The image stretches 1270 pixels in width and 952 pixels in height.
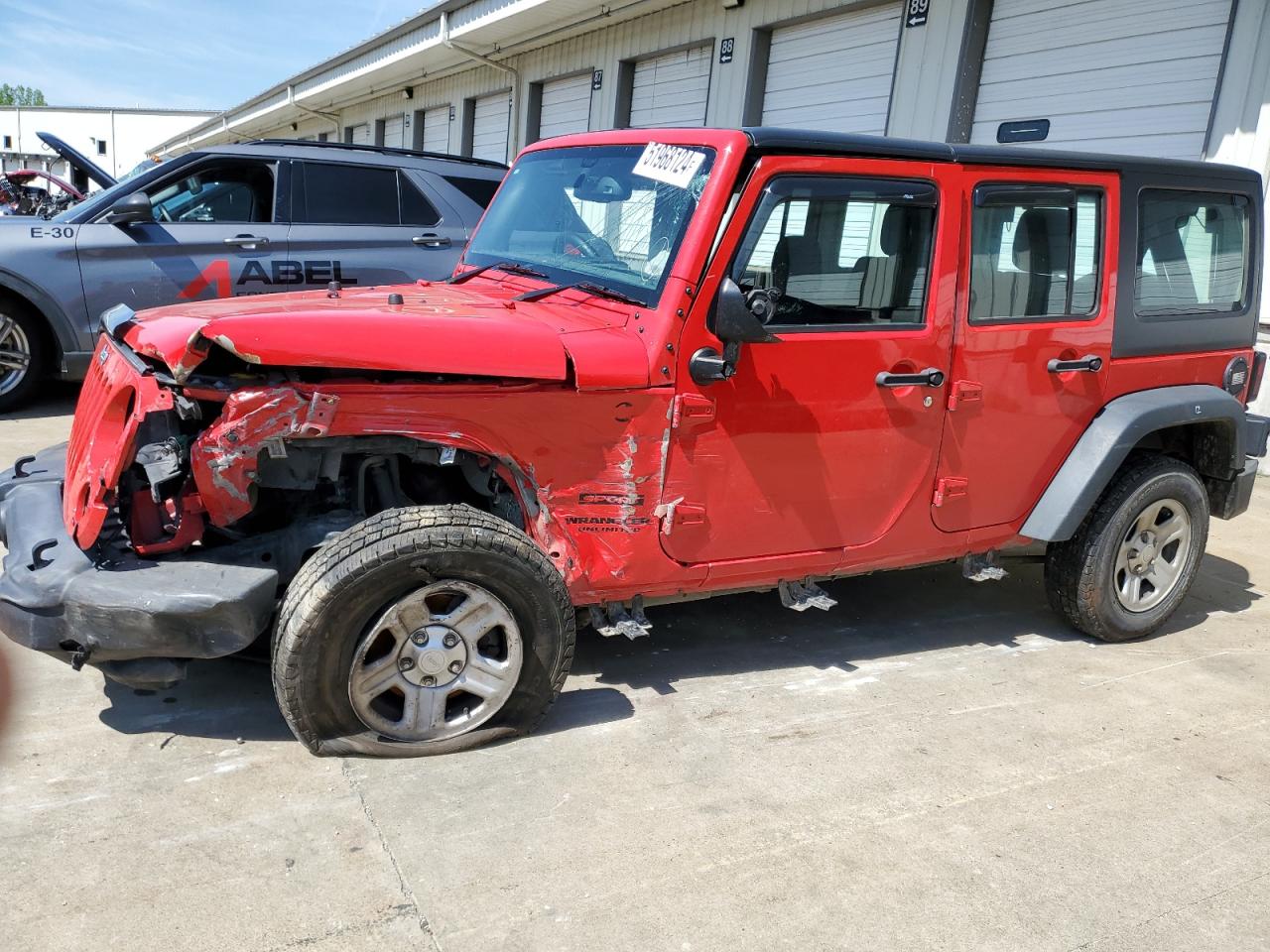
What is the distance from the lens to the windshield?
3146mm

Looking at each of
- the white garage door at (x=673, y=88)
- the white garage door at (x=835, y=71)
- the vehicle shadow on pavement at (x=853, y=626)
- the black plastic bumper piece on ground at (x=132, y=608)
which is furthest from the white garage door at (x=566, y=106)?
the black plastic bumper piece on ground at (x=132, y=608)

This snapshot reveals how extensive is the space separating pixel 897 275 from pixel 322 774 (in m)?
2.49

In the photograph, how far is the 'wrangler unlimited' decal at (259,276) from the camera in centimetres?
681

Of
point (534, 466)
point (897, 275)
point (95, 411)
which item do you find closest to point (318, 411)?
point (534, 466)

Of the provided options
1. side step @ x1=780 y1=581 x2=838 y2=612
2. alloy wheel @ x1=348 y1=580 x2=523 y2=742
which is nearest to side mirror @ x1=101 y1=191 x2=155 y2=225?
alloy wheel @ x1=348 y1=580 x2=523 y2=742

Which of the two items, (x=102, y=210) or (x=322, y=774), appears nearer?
(x=322, y=774)

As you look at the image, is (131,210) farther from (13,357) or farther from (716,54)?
(716,54)

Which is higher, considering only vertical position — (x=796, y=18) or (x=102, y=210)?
(x=796, y=18)

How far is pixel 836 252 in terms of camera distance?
3316 mm

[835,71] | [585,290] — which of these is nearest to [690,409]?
[585,290]

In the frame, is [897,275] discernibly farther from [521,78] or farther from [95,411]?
[521,78]

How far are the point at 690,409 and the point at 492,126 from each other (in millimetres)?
15408

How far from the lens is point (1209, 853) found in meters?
2.79

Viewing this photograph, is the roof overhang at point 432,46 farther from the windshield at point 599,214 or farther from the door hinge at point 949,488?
the door hinge at point 949,488
